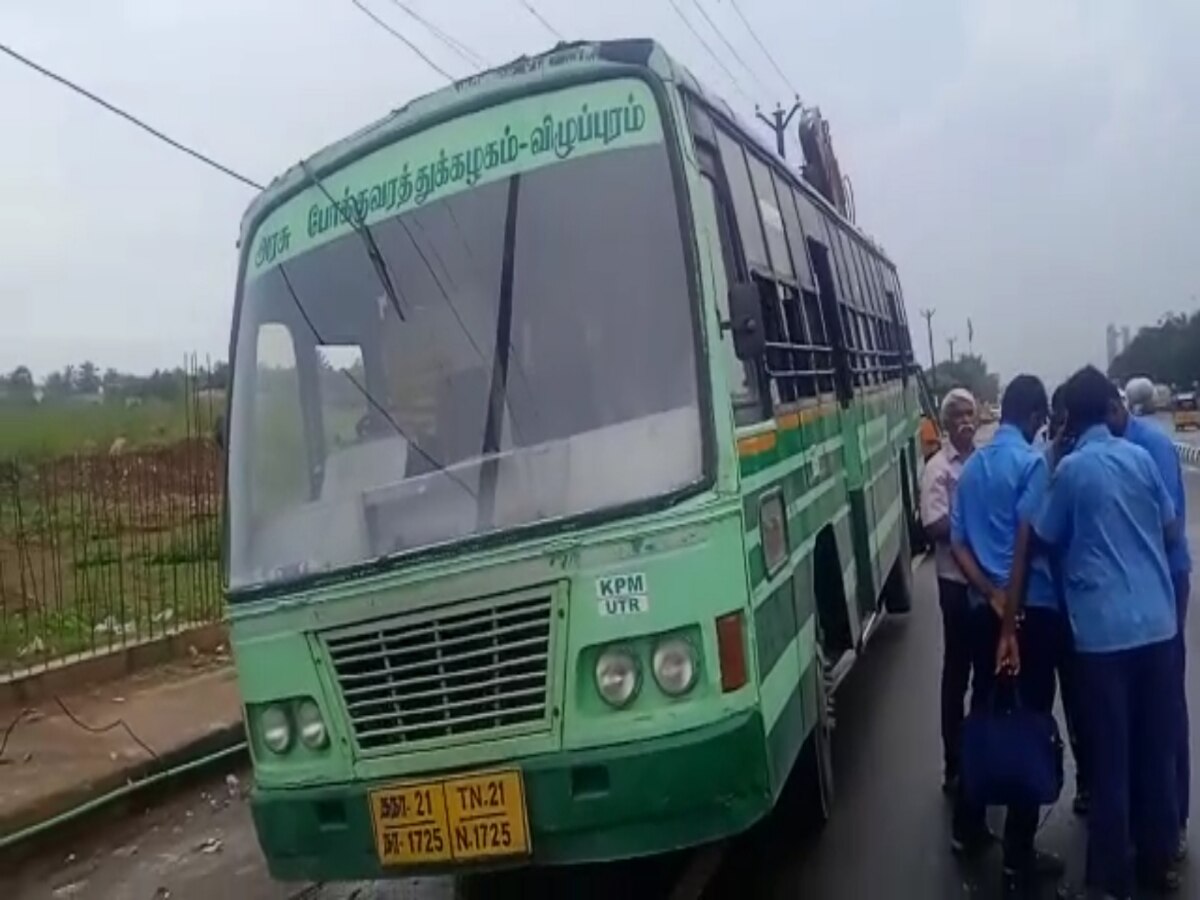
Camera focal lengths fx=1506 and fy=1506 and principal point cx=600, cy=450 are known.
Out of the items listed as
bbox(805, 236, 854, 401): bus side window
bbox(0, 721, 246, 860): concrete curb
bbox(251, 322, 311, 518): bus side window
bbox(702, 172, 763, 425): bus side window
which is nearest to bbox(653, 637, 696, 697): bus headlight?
bbox(702, 172, 763, 425): bus side window

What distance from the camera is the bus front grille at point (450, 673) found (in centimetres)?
456

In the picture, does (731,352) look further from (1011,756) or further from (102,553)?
(102,553)

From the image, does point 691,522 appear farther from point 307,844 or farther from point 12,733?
point 12,733

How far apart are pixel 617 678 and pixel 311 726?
1110 millimetres

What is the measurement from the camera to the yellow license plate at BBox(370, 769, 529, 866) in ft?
15.0

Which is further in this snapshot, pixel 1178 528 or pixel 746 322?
pixel 1178 528

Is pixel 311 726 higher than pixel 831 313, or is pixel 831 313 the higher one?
pixel 831 313

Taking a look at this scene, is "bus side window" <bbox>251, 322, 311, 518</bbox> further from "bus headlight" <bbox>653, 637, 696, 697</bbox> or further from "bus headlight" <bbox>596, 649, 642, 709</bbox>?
"bus headlight" <bbox>653, 637, 696, 697</bbox>

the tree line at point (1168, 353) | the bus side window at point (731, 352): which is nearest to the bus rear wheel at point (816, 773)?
the bus side window at point (731, 352)

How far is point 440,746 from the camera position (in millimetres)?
4668

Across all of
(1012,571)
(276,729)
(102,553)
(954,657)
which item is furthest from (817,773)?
(102,553)

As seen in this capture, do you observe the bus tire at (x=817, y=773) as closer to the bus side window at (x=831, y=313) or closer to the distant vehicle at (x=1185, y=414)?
the bus side window at (x=831, y=313)

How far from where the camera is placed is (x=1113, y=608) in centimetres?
516

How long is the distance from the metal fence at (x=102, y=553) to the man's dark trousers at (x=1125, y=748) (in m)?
7.27
